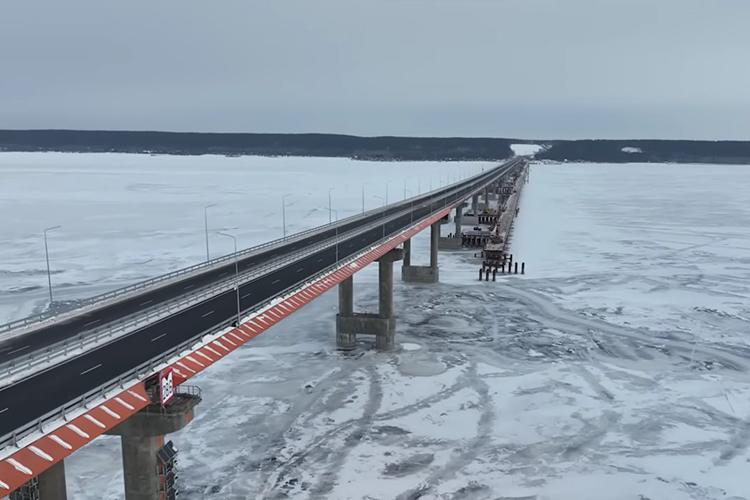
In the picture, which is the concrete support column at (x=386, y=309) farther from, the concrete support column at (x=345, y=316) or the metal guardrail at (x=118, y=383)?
the metal guardrail at (x=118, y=383)

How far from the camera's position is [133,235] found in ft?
290

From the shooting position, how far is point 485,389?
36062 millimetres

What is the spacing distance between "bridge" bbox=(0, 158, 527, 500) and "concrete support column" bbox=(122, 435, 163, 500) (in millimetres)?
32

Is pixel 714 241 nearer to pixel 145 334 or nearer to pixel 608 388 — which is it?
pixel 608 388

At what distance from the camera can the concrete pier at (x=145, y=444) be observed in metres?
19.4

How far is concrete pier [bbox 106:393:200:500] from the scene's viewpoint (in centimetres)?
1944

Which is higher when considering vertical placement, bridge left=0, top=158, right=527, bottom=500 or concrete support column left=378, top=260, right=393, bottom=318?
bridge left=0, top=158, right=527, bottom=500

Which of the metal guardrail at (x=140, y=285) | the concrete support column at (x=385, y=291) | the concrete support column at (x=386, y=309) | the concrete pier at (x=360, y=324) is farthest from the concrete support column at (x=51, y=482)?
the concrete support column at (x=385, y=291)

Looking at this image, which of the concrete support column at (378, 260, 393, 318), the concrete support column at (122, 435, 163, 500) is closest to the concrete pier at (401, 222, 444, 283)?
the concrete support column at (378, 260, 393, 318)

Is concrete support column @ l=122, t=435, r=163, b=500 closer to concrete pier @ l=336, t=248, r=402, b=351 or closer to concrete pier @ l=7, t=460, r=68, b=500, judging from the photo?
concrete pier @ l=7, t=460, r=68, b=500

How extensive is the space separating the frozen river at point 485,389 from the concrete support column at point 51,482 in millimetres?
6504

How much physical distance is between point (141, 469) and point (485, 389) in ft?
70.3

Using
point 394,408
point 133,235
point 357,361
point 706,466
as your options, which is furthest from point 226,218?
point 706,466

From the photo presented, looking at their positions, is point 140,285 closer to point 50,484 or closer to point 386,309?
point 50,484
